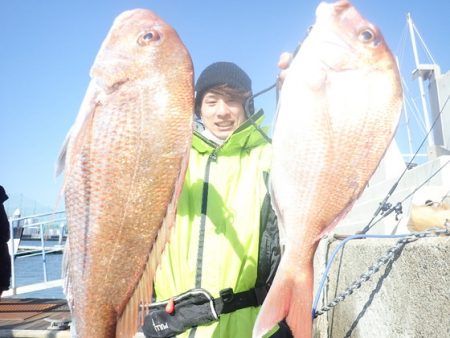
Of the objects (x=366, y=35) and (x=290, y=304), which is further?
(x=366, y=35)

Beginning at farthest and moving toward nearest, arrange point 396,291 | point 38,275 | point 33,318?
point 38,275, point 33,318, point 396,291

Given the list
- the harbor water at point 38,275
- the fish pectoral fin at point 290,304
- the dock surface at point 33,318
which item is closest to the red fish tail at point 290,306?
the fish pectoral fin at point 290,304

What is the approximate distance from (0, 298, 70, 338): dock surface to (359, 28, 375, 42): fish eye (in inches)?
245

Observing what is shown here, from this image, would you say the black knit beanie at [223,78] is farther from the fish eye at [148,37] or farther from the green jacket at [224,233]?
the fish eye at [148,37]

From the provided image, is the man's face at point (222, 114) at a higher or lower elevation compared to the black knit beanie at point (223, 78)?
lower

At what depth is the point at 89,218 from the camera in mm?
1563

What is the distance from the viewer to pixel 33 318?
7.63 metres

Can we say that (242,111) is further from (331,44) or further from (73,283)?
(73,283)

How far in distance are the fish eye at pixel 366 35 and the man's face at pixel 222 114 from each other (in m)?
1.01

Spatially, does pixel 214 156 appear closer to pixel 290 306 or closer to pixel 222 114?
pixel 222 114

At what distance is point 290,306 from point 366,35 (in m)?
1.31

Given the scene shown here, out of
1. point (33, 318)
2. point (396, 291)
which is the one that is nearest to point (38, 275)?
point (33, 318)

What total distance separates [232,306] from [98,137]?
53.1 inches

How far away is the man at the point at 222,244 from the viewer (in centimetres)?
237
